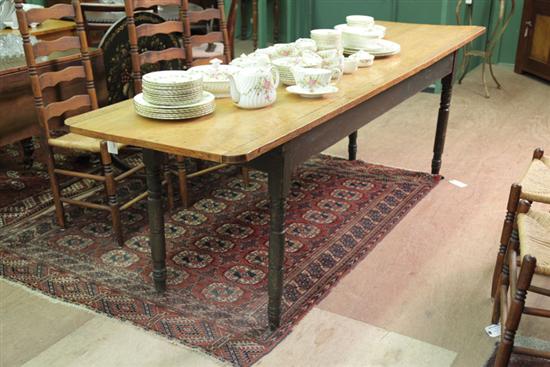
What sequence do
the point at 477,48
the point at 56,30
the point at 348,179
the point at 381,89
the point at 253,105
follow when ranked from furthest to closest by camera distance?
the point at 477,48, the point at 56,30, the point at 348,179, the point at 381,89, the point at 253,105

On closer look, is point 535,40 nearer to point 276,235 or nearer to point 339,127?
point 339,127

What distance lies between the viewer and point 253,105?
203 cm

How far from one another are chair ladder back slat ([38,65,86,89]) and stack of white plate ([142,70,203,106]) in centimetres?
87

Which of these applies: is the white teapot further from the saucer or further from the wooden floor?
the wooden floor

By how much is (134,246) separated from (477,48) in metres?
4.25

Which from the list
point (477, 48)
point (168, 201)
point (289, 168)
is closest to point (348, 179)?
point (168, 201)

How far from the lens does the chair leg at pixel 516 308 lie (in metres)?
1.65

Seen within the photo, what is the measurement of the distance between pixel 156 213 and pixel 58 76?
919mm

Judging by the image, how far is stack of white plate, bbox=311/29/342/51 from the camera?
2.55 m

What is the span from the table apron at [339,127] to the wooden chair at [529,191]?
1.96ft

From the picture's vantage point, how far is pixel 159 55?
2816 millimetres

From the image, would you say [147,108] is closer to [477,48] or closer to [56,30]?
[56,30]

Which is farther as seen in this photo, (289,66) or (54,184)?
(54,184)

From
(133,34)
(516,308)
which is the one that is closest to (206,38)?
(133,34)
